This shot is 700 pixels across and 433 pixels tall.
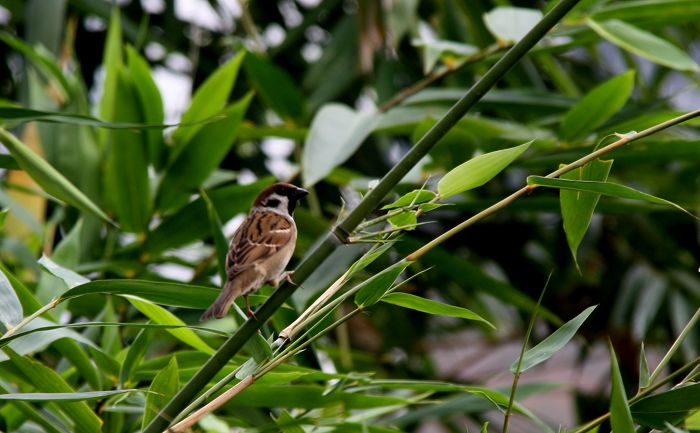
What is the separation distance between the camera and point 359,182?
1757 millimetres

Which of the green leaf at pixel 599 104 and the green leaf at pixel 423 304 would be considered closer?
the green leaf at pixel 423 304

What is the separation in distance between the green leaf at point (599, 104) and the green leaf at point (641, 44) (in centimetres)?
7

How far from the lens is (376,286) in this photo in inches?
34.7

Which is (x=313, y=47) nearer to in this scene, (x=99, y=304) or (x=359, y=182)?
(x=359, y=182)

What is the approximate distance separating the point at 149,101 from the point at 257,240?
0.52m

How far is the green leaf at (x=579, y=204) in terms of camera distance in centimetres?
94

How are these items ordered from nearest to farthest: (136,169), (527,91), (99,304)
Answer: (99,304) < (136,169) < (527,91)

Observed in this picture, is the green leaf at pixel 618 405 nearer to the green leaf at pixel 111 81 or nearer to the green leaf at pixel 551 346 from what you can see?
the green leaf at pixel 551 346

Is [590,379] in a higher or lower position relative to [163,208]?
lower

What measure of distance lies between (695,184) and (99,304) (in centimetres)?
163

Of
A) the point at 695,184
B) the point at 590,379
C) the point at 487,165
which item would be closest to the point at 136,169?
the point at 487,165

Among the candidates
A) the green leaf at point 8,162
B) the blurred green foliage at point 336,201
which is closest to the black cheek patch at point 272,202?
the blurred green foliage at point 336,201

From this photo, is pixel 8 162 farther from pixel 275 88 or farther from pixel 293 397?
pixel 275 88

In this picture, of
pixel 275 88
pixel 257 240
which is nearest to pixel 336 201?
pixel 275 88
